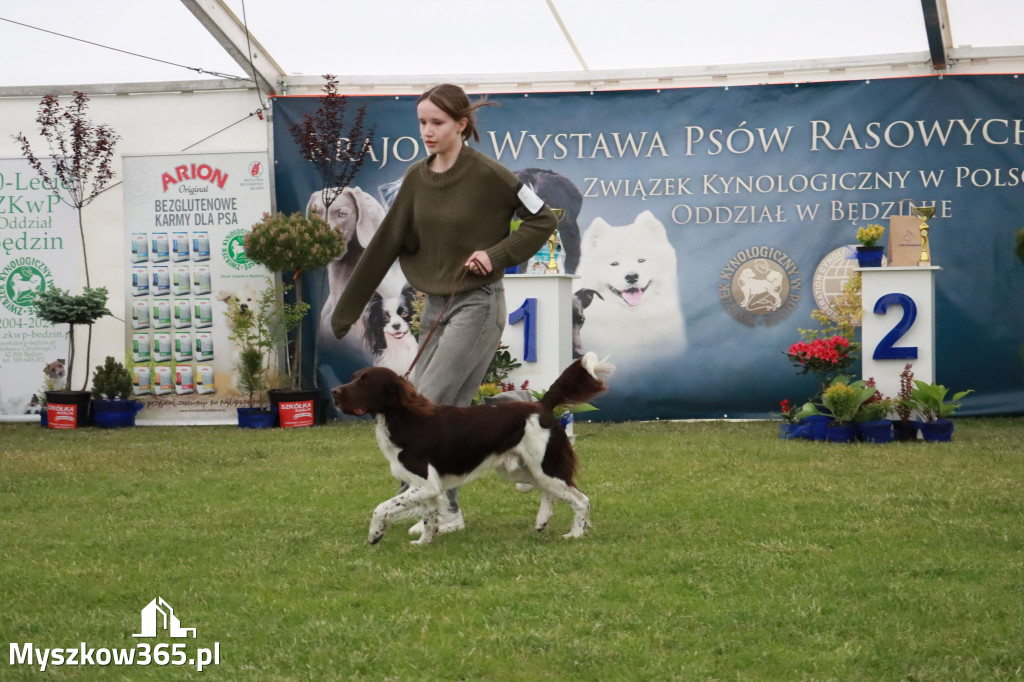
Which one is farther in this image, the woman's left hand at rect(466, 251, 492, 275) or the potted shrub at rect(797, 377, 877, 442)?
the potted shrub at rect(797, 377, 877, 442)

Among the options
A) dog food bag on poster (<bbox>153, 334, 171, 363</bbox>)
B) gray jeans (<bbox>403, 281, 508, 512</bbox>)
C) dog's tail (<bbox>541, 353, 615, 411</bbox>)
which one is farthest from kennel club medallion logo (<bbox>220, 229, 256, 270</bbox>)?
dog's tail (<bbox>541, 353, 615, 411</bbox>)

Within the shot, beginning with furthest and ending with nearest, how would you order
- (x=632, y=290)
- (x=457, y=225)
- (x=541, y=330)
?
1. (x=632, y=290)
2. (x=541, y=330)
3. (x=457, y=225)

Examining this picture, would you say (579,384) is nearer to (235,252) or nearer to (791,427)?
(791,427)

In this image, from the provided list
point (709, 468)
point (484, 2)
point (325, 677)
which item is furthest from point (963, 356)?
point (325, 677)

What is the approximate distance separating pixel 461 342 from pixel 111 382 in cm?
697

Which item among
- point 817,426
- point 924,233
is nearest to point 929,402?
point 817,426

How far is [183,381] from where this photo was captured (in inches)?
443

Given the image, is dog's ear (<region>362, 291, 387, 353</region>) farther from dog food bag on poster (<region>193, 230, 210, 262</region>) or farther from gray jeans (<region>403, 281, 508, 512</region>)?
gray jeans (<region>403, 281, 508, 512</region>)

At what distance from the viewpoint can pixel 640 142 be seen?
11234 mm

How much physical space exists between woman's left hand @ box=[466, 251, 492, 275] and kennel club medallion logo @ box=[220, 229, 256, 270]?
686 cm

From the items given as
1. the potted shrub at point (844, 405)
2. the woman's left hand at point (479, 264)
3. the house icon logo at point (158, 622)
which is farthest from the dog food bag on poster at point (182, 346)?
the house icon logo at point (158, 622)

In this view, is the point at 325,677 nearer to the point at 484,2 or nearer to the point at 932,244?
the point at 484,2

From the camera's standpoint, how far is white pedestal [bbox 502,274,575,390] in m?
9.21

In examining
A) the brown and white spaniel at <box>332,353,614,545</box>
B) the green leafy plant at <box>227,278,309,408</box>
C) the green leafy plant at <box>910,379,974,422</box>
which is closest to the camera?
the brown and white spaniel at <box>332,353,614,545</box>
